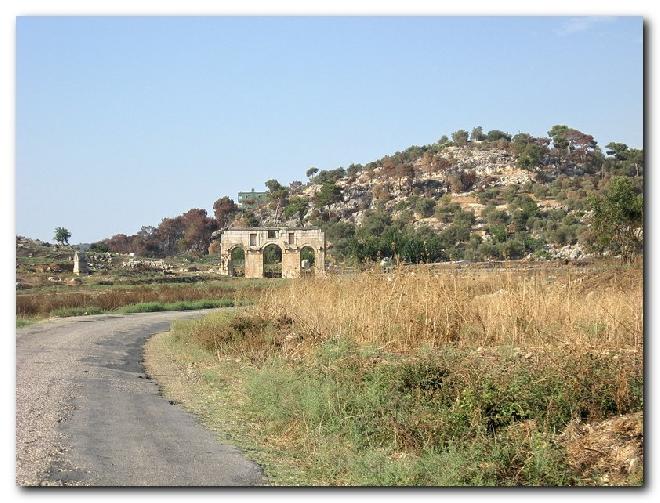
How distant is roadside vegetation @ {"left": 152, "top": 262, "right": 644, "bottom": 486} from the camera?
6.65 metres

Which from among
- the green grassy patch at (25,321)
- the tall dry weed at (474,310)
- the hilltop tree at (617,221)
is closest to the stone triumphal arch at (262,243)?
the green grassy patch at (25,321)

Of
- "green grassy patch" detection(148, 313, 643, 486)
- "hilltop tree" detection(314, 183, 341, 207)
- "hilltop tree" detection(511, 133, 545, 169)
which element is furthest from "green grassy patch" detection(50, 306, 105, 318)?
"hilltop tree" detection(511, 133, 545, 169)

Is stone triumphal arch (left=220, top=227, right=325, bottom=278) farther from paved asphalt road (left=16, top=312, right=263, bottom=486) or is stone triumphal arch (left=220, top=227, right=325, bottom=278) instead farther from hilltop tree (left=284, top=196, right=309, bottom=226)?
paved asphalt road (left=16, top=312, right=263, bottom=486)

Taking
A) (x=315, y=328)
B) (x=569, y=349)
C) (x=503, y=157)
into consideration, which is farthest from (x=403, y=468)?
(x=503, y=157)

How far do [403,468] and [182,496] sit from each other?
1691 mm

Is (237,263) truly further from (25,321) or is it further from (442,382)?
(442,382)

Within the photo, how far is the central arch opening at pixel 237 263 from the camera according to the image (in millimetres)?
48700

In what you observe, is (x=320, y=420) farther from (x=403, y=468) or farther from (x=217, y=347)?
(x=217, y=347)

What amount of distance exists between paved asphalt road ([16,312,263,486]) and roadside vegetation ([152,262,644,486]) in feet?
1.35

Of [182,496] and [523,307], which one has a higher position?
[523,307]

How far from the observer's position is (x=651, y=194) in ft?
22.4

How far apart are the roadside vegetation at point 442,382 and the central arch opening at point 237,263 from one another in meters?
34.3

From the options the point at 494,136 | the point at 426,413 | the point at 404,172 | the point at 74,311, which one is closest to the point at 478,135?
the point at 494,136

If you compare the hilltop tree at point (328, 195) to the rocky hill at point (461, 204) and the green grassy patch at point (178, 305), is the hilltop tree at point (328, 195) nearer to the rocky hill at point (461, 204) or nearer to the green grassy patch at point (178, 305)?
the rocky hill at point (461, 204)
